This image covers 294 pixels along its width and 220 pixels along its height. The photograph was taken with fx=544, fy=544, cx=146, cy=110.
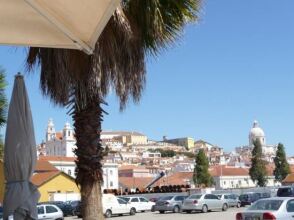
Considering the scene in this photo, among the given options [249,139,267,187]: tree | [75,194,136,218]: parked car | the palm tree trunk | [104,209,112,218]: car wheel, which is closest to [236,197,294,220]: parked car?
the palm tree trunk

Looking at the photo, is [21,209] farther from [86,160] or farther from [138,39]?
[138,39]

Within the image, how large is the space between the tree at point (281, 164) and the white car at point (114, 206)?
266 ft

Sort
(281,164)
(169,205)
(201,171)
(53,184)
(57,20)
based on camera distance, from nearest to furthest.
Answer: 1. (57,20)
2. (169,205)
3. (53,184)
4. (201,171)
5. (281,164)

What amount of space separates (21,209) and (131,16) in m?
5.32

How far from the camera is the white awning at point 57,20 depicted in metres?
4.11

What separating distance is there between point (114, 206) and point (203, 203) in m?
6.92

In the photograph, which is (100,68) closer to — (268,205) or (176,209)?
(268,205)

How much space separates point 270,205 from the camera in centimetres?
1642

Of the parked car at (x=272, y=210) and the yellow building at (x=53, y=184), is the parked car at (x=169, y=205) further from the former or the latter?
the yellow building at (x=53, y=184)

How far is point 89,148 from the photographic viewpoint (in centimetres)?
1100

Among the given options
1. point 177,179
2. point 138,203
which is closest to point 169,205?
point 138,203

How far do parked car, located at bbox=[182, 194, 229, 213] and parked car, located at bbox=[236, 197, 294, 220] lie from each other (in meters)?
24.4

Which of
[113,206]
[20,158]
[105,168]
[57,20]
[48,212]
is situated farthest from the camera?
[105,168]

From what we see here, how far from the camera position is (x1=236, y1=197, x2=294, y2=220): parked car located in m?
15.7
